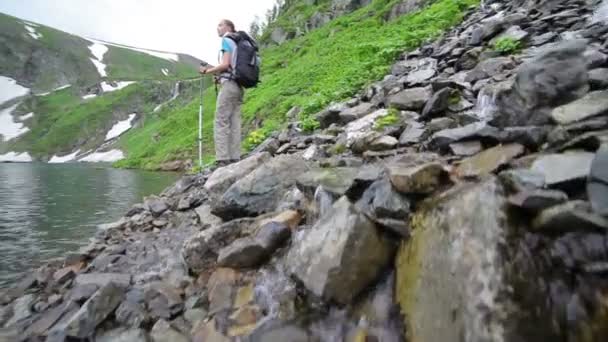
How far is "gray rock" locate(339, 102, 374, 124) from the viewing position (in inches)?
285

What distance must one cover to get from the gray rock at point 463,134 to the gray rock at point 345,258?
4.76ft

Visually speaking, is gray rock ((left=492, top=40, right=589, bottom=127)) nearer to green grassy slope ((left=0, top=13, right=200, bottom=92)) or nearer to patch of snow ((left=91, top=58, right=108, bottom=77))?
green grassy slope ((left=0, top=13, right=200, bottom=92))

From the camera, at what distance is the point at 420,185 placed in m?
3.35

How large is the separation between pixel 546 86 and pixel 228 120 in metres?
5.74

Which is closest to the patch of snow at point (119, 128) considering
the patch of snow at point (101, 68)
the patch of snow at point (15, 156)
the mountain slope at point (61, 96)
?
the mountain slope at point (61, 96)

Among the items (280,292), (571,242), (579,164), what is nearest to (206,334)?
(280,292)

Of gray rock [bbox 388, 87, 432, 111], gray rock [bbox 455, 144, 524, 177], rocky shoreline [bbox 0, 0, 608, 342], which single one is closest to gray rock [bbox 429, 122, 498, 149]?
rocky shoreline [bbox 0, 0, 608, 342]

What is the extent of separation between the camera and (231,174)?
22.8 feet

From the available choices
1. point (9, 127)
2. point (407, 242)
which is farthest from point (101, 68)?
point (407, 242)

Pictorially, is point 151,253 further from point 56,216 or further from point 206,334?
point 56,216

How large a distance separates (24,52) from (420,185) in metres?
235

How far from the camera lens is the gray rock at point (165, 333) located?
3.65 m

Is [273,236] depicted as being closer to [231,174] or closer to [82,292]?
[82,292]

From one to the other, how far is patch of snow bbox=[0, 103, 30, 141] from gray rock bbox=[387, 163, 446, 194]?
175669mm
